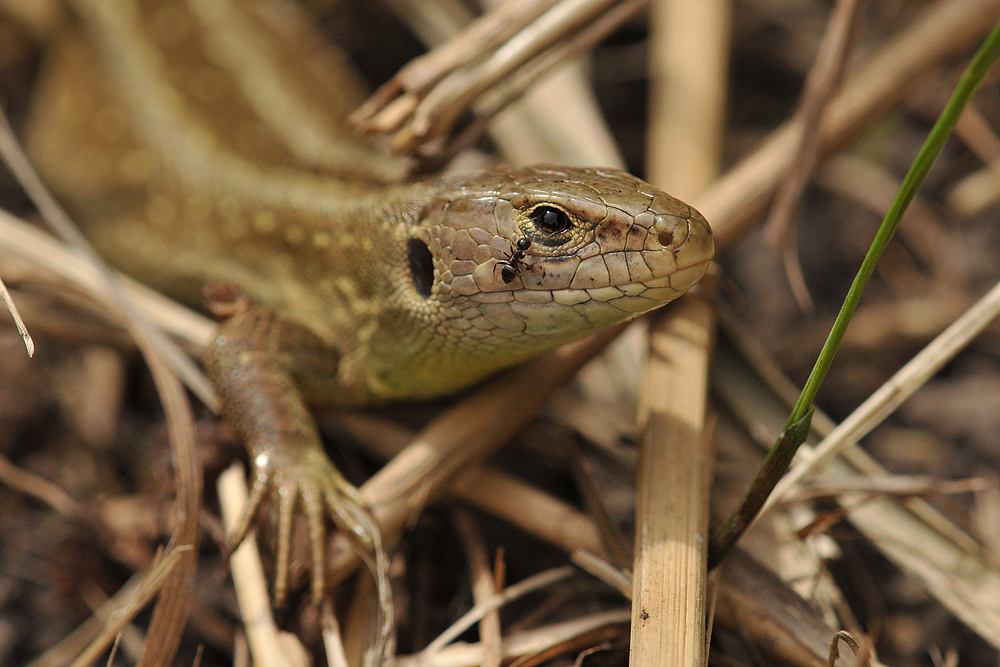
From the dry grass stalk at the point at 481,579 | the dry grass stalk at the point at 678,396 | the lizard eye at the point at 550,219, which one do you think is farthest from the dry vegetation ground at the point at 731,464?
the lizard eye at the point at 550,219

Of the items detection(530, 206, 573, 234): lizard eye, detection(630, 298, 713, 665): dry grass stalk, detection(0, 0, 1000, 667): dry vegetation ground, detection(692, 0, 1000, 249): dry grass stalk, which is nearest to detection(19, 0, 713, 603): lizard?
detection(530, 206, 573, 234): lizard eye

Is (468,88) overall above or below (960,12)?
above

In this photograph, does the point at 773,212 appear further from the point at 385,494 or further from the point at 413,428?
the point at 385,494

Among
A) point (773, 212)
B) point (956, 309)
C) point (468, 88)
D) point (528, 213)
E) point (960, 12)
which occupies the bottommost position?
point (956, 309)

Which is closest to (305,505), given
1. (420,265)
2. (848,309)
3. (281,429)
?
(281,429)

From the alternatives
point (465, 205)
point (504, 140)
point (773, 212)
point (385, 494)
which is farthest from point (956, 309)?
point (385, 494)

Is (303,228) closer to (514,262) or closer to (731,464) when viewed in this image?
(514,262)

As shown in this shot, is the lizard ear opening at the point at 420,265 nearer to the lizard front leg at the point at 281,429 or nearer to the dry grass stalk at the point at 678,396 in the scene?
the lizard front leg at the point at 281,429
